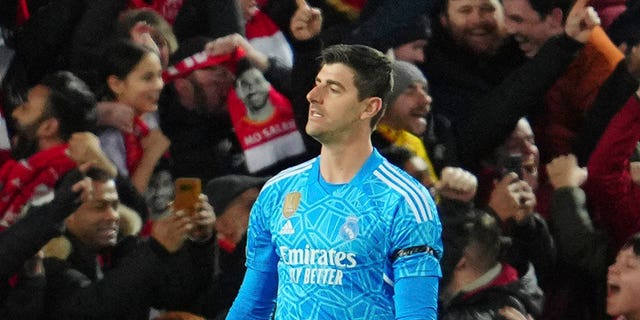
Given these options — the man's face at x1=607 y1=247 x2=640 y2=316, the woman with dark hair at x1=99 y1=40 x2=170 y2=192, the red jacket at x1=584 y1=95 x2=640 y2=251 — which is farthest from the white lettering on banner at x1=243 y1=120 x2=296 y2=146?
the man's face at x1=607 y1=247 x2=640 y2=316

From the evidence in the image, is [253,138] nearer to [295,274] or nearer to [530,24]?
[530,24]

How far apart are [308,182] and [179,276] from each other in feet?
4.86

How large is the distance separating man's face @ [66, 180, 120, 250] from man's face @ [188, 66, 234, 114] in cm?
92

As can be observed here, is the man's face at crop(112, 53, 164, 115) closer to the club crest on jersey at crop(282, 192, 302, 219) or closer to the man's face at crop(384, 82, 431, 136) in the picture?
the man's face at crop(384, 82, 431, 136)

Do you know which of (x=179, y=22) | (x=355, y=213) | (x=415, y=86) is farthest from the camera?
(x=179, y=22)

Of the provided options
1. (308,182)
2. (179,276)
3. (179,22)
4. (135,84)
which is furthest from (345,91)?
(179,22)

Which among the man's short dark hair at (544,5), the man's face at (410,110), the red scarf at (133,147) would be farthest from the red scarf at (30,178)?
the man's short dark hair at (544,5)

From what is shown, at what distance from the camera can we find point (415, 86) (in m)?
7.06

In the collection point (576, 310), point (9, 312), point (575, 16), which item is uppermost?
point (575, 16)

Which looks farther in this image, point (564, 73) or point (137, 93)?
point (564, 73)

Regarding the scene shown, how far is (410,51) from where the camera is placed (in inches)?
295

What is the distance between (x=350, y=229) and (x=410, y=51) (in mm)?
2662

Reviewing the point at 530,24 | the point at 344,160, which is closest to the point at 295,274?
the point at 344,160

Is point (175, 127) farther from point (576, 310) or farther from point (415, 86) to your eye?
point (576, 310)
